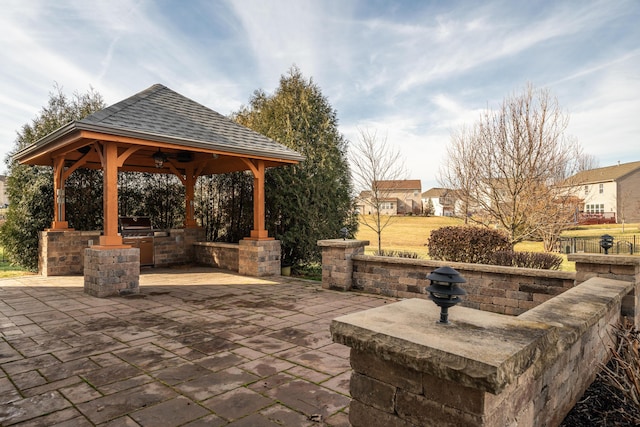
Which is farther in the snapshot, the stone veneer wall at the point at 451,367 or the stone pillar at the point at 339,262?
the stone pillar at the point at 339,262

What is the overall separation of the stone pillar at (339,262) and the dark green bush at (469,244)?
3.66 metres

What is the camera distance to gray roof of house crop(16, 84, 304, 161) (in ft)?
21.0

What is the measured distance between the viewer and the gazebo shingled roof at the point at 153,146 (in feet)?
21.3

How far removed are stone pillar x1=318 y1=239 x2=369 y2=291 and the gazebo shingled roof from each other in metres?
2.39

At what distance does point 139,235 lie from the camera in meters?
9.88

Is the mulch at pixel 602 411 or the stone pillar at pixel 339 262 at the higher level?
the stone pillar at pixel 339 262

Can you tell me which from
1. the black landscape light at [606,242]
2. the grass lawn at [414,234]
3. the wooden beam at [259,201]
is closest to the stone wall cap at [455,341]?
the black landscape light at [606,242]

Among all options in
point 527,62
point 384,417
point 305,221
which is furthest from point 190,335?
point 527,62

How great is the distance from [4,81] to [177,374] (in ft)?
35.7

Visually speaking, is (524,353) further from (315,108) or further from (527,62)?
(527,62)

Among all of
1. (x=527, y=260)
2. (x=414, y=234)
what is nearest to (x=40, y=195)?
(x=527, y=260)

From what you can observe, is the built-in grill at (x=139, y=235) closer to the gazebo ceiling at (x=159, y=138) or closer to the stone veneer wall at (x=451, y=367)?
the gazebo ceiling at (x=159, y=138)

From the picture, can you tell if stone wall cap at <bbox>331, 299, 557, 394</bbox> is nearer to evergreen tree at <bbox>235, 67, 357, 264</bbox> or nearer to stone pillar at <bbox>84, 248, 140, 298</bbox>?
stone pillar at <bbox>84, 248, 140, 298</bbox>

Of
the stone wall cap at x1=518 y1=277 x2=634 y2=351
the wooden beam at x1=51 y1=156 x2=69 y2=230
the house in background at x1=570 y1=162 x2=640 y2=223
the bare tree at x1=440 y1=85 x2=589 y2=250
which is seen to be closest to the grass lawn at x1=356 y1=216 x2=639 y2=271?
the bare tree at x1=440 y1=85 x2=589 y2=250
